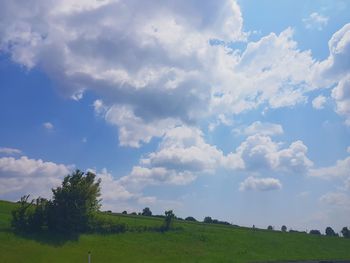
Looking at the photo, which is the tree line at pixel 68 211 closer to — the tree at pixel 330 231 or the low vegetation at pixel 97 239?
the low vegetation at pixel 97 239

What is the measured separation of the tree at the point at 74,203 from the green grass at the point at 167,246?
2073mm

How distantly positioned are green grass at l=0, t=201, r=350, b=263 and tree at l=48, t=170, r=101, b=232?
207 cm

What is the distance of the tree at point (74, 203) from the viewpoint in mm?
68375

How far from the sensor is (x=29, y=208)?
222ft

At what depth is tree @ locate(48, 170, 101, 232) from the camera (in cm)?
6838

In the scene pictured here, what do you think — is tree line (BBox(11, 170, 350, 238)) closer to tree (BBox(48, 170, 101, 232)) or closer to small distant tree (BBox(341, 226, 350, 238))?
tree (BBox(48, 170, 101, 232))

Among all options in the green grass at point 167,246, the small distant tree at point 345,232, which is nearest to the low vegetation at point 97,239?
the green grass at point 167,246

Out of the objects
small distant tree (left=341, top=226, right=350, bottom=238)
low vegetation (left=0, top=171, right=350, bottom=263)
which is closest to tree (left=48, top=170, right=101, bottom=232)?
low vegetation (left=0, top=171, right=350, bottom=263)

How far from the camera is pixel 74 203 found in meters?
69.4

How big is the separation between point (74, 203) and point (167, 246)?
15.7 m

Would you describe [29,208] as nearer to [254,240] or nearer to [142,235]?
[142,235]

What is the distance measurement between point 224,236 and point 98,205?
26777 millimetres

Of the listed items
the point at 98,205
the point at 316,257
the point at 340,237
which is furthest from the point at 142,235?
the point at 340,237

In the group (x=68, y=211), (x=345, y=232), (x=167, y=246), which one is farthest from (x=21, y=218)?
(x=345, y=232)
